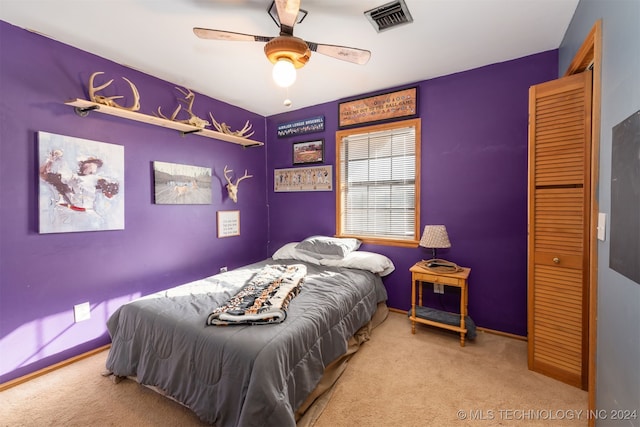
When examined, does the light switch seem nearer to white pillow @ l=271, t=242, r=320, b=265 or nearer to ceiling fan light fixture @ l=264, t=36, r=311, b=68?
ceiling fan light fixture @ l=264, t=36, r=311, b=68

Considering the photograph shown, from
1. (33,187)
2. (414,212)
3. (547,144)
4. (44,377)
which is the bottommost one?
(44,377)

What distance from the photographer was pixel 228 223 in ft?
12.0

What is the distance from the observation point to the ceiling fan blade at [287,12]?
142 cm

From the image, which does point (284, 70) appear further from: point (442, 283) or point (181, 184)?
point (442, 283)

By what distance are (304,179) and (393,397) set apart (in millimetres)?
2759

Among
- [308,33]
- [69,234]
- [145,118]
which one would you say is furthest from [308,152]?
[69,234]

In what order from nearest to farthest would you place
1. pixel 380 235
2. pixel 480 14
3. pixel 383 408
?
pixel 383 408 < pixel 480 14 < pixel 380 235

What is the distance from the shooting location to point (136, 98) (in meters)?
2.47

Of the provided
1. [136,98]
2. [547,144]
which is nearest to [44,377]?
[136,98]

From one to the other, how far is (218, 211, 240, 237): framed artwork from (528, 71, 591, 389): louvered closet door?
3.26 metres

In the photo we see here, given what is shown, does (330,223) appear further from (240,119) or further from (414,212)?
(240,119)

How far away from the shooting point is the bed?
1.39 meters

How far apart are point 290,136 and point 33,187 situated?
274 centimetres

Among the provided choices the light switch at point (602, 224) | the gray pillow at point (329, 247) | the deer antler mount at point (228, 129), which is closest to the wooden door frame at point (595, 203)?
the light switch at point (602, 224)
